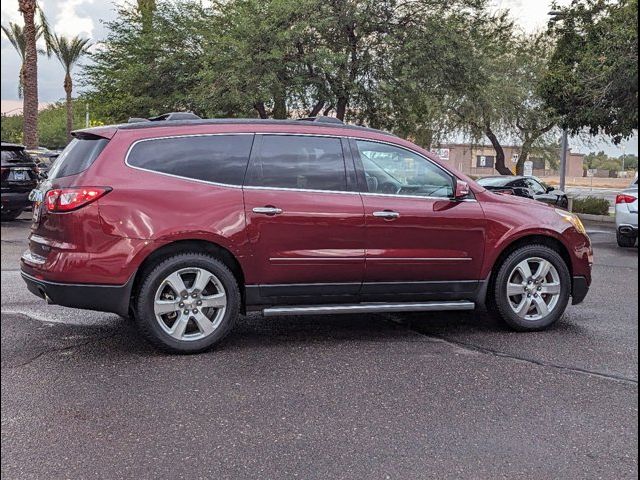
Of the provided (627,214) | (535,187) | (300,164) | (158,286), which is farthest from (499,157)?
(158,286)

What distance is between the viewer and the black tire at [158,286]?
12.8 ft

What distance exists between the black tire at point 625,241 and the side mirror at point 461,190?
273 inches

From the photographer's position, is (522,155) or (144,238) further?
(522,155)

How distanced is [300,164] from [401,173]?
0.76 metres

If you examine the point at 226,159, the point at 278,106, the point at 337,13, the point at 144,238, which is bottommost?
the point at 144,238

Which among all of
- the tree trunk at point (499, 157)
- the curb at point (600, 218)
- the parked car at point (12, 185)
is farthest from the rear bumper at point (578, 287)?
the tree trunk at point (499, 157)

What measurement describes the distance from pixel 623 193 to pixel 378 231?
709cm

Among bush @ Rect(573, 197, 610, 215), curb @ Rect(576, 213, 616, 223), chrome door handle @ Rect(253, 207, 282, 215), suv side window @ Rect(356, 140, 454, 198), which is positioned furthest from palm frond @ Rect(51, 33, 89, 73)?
bush @ Rect(573, 197, 610, 215)

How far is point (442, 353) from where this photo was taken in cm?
426

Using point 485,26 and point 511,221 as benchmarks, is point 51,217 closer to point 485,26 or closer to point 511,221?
point 511,221

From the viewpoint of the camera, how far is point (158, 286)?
3.92 meters

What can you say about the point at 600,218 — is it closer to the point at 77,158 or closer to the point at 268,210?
the point at 268,210

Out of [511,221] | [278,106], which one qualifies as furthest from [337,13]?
[511,221]

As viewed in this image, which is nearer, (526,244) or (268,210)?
(268,210)
